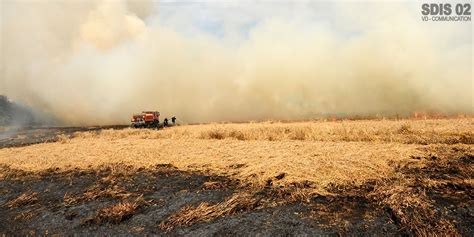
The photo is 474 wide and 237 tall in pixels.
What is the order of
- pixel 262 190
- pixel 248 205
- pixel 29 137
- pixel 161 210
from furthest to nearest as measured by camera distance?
pixel 29 137 < pixel 262 190 < pixel 161 210 < pixel 248 205

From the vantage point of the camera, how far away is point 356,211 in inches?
429

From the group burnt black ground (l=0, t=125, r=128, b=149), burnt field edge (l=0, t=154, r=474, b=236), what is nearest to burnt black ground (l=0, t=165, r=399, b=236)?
burnt field edge (l=0, t=154, r=474, b=236)

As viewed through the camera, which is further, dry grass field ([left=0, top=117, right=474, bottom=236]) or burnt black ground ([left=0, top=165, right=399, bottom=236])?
dry grass field ([left=0, top=117, right=474, bottom=236])

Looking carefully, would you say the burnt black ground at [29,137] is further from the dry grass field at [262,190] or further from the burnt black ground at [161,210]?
the burnt black ground at [161,210]

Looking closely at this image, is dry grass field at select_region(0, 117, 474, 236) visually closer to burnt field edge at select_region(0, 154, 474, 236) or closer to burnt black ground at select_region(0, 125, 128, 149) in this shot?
burnt field edge at select_region(0, 154, 474, 236)

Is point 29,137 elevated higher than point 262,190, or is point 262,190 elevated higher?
point 29,137

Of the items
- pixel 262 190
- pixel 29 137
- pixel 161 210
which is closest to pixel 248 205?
pixel 262 190

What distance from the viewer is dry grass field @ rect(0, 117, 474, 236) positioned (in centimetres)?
1061

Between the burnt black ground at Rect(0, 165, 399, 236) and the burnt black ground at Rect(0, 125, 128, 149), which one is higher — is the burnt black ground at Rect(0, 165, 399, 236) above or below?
below

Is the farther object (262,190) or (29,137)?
(29,137)

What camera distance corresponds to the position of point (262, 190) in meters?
13.3

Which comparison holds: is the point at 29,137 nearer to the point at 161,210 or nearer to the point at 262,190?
the point at 161,210

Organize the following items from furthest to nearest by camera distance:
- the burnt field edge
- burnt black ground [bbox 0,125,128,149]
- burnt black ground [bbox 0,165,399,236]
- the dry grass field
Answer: burnt black ground [bbox 0,125,128,149] → the dry grass field → burnt black ground [bbox 0,165,399,236] → the burnt field edge

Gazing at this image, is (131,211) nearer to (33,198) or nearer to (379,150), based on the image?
(33,198)
